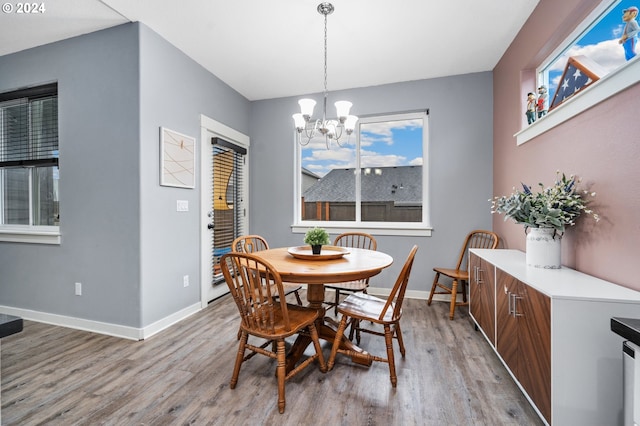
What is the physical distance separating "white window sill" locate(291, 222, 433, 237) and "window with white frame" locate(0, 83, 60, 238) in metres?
2.66

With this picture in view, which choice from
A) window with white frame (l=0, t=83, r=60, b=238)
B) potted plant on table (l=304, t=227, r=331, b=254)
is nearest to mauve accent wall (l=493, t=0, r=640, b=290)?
potted plant on table (l=304, t=227, r=331, b=254)

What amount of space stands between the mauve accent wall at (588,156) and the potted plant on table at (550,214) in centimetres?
8

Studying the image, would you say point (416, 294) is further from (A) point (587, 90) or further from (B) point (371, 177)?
(A) point (587, 90)

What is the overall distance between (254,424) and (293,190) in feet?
9.58

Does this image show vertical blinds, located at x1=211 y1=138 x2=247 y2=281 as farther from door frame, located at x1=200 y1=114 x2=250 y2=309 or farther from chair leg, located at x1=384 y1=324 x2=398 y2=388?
chair leg, located at x1=384 y1=324 x2=398 y2=388

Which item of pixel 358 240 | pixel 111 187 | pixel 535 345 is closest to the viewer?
pixel 535 345

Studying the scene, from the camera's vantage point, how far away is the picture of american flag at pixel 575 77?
1790 mm

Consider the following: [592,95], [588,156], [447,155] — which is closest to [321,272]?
[588,156]

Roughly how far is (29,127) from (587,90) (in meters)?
4.72

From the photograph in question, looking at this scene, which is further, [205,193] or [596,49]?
[205,193]

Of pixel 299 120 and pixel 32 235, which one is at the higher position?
pixel 299 120

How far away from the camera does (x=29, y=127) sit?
2.96m

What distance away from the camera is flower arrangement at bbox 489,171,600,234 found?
1.67 meters

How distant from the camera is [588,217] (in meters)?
1.68
